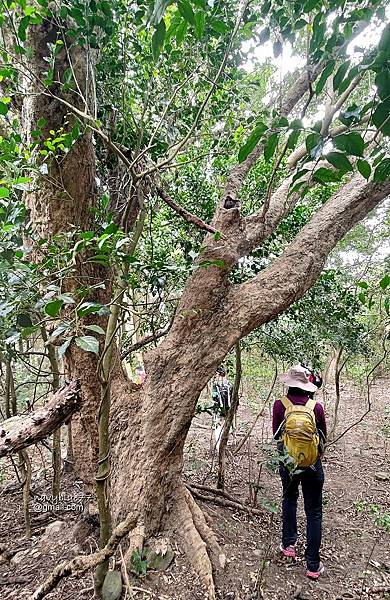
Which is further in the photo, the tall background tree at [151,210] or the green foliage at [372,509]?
the green foliage at [372,509]

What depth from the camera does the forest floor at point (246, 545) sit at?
2.53 meters

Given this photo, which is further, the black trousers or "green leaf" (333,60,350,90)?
the black trousers

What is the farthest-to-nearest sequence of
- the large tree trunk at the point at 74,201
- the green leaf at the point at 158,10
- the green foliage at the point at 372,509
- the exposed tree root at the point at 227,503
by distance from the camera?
the green foliage at the point at 372,509 < the exposed tree root at the point at 227,503 < the large tree trunk at the point at 74,201 < the green leaf at the point at 158,10

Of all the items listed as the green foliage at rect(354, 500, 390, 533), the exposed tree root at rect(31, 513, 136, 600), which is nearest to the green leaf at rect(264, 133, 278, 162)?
the exposed tree root at rect(31, 513, 136, 600)

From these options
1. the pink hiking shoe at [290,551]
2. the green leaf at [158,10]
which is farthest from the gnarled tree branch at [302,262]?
the green leaf at [158,10]

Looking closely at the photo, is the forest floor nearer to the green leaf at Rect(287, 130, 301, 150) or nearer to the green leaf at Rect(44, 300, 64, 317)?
the green leaf at Rect(44, 300, 64, 317)

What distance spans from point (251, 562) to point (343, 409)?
8.05m

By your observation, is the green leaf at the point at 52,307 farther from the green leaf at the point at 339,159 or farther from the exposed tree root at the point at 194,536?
the exposed tree root at the point at 194,536

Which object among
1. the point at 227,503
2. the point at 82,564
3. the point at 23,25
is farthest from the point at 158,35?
the point at 227,503

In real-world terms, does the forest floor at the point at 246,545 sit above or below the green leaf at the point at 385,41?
below

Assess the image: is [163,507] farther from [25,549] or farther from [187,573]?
[25,549]

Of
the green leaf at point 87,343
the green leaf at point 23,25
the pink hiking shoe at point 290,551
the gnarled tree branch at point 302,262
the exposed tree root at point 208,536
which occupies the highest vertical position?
the green leaf at point 23,25

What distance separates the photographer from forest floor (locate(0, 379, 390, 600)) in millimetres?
2525

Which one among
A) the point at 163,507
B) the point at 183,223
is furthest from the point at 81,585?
the point at 183,223
